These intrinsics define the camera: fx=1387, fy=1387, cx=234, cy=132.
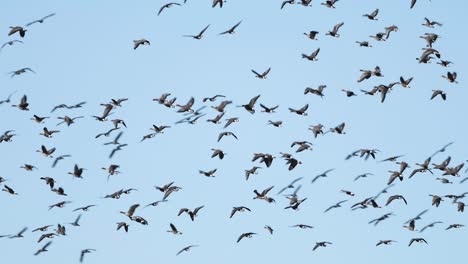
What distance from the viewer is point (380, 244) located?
89.9 m

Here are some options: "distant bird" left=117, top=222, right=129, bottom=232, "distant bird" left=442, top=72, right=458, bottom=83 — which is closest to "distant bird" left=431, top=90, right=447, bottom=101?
"distant bird" left=442, top=72, right=458, bottom=83

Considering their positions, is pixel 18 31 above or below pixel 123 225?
above

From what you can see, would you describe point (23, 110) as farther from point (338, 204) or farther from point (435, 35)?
point (435, 35)

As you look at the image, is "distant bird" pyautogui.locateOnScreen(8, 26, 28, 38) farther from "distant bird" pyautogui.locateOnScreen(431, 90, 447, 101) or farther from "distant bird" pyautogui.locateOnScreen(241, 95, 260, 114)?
"distant bird" pyautogui.locateOnScreen(431, 90, 447, 101)

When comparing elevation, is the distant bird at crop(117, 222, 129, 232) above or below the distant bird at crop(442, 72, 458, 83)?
below

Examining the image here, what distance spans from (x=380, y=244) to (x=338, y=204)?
385cm

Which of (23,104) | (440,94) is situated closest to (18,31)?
(23,104)

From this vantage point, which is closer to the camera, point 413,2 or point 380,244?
point 413,2

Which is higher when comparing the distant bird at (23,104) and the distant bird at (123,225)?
the distant bird at (23,104)

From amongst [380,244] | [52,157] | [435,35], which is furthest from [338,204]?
[52,157]

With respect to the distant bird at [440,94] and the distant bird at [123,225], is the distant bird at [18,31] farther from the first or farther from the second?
the distant bird at [440,94]

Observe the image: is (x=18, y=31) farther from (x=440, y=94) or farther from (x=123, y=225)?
(x=440, y=94)

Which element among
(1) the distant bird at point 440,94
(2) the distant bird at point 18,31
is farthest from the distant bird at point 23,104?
(1) the distant bird at point 440,94

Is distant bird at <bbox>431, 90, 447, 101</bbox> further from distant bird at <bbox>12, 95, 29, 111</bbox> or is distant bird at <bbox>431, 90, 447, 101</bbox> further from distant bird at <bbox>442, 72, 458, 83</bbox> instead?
distant bird at <bbox>12, 95, 29, 111</bbox>
